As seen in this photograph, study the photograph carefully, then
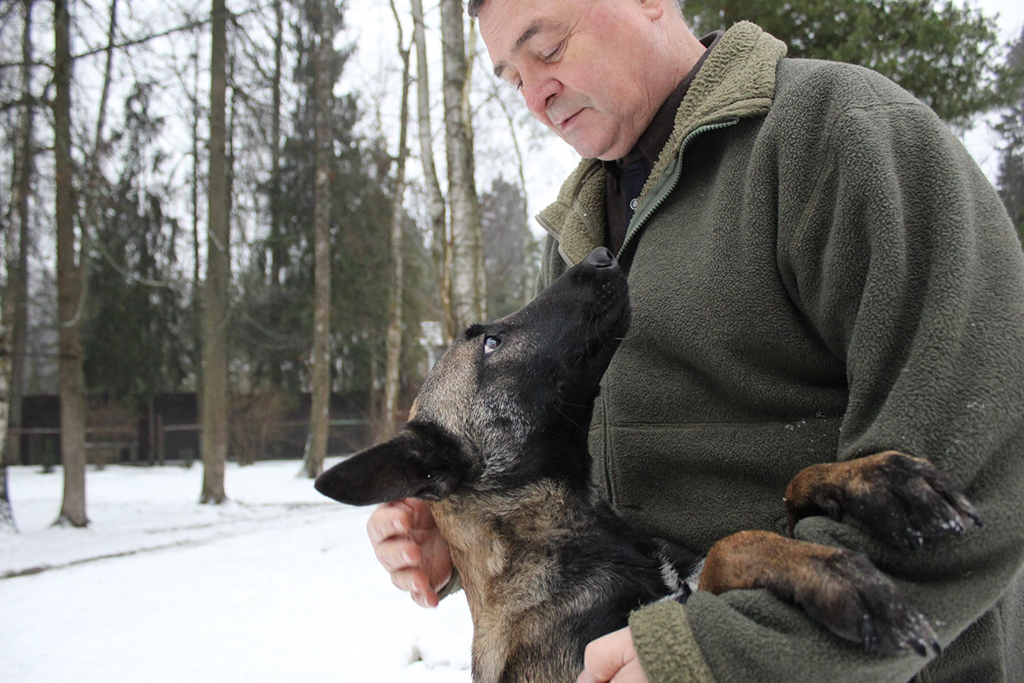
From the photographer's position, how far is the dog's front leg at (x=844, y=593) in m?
1.24

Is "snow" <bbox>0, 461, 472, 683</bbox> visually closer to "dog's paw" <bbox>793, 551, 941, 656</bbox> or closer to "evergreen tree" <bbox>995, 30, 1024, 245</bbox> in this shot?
"dog's paw" <bbox>793, 551, 941, 656</bbox>

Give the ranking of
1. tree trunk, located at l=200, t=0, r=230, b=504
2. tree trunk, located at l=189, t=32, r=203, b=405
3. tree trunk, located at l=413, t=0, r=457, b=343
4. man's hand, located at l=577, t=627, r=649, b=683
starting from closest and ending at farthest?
man's hand, located at l=577, t=627, r=649, b=683, tree trunk, located at l=413, t=0, r=457, b=343, tree trunk, located at l=200, t=0, r=230, b=504, tree trunk, located at l=189, t=32, r=203, b=405

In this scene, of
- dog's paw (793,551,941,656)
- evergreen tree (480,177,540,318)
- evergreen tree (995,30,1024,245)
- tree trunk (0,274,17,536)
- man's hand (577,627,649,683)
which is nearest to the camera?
dog's paw (793,551,941,656)

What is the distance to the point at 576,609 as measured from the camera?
221cm

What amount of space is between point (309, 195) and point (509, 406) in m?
23.8

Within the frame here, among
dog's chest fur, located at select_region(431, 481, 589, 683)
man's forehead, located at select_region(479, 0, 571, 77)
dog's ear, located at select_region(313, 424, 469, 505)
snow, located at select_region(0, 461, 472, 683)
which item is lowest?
snow, located at select_region(0, 461, 472, 683)

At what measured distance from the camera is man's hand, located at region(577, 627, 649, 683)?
1426 millimetres

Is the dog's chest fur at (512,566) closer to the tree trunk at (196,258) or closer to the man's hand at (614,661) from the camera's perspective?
the man's hand at (614,661)

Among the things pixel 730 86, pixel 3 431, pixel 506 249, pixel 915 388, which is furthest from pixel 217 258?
pixel 506 249

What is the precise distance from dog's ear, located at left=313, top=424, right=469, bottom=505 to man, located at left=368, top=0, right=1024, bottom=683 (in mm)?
215

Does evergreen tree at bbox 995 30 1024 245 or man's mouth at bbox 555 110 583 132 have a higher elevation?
evergreen tree at bbox 995 30 1024 245

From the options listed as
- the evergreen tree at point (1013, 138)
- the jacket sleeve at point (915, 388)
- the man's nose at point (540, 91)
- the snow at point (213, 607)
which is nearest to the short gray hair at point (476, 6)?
the man's nose at point (540, 91)

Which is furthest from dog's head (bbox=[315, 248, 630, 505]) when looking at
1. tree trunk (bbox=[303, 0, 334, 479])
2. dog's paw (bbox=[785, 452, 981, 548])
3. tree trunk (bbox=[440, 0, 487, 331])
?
tree trunk (bbox=[303, 0, 334, 479])

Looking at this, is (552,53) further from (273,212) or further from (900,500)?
(273,212)
